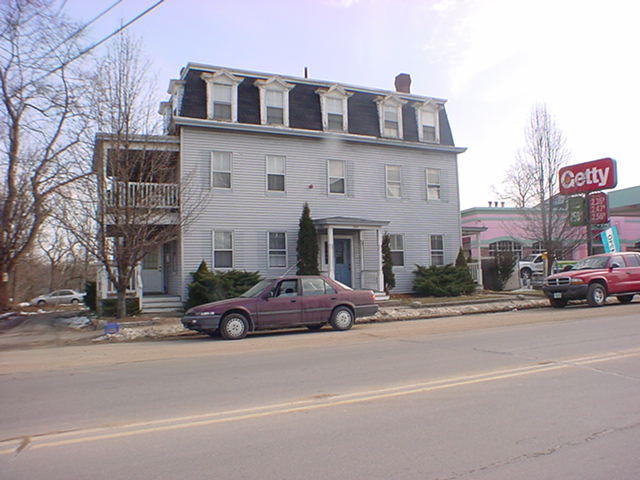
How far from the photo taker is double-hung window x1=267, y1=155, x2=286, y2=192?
21.3m

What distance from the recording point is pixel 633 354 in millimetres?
8664

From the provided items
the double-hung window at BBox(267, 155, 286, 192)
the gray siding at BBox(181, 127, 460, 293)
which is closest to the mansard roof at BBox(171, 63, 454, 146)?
the gray siding at BBox(181, 127, 460, 293)

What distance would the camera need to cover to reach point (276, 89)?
21562 mm

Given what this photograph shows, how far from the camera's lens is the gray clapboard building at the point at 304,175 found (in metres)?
20.2

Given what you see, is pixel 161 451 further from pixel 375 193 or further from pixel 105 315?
pixel 375 193

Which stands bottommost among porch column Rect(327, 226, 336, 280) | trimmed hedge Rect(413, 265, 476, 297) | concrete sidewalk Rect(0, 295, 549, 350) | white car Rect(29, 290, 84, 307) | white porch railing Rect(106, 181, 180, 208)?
concrete sidewalk Rect(0, 295, 549, 350)

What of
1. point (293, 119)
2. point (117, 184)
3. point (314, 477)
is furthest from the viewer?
point (293, 119)

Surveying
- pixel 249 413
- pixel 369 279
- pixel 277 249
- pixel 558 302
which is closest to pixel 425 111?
pixel 369 279

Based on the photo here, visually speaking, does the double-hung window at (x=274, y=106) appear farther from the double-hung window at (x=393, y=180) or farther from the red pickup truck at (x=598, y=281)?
the red pickup truck at (x=598, y=281)

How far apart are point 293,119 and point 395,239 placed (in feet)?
22.7

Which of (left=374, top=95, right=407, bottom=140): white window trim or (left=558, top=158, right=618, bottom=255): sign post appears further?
(left=374, top=95, right=407, bottom=140): white window trim

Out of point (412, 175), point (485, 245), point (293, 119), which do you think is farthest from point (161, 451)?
point (485, 245)

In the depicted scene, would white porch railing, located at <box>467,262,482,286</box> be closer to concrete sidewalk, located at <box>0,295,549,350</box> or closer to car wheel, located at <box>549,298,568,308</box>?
concrete sidewalk, located at <box>0,295,549,350</box>

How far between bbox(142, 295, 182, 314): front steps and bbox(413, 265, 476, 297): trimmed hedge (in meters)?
10.1
